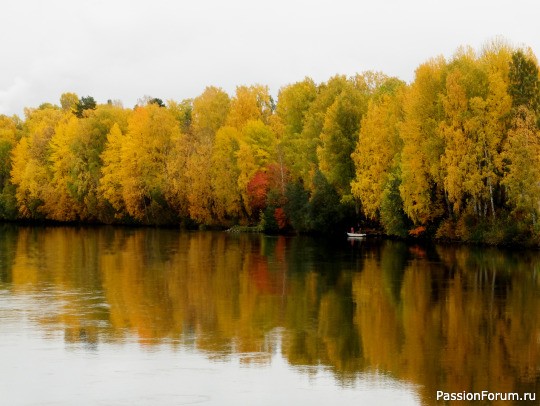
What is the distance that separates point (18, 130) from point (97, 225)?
3096 cm

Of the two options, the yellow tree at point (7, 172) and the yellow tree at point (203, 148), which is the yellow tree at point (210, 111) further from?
the yellow tree at point (7, 172)

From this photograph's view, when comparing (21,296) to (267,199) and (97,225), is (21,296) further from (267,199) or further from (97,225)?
(97,225)

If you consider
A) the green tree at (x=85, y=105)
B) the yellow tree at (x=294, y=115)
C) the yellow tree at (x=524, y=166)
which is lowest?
the yellow tree at (x=524, y=166)

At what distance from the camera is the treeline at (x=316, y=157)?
181 feet

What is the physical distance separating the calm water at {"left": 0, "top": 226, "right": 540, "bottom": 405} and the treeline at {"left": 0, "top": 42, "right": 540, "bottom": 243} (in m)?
8.89

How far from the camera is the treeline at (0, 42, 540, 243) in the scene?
55031 mm

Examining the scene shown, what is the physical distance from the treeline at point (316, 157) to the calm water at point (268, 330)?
29.2ft

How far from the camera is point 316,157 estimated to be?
75.8 metres

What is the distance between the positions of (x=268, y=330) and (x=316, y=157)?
50781 millimetres

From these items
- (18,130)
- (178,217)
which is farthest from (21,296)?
(18,130)

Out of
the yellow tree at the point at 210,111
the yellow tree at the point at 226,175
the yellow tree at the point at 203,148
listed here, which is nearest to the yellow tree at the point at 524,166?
the yellow tree at the point at 226,175

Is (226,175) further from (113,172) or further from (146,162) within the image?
(113,172)

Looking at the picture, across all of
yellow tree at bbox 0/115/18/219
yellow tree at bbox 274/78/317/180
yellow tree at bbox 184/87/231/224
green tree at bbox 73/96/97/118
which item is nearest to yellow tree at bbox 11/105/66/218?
yellow tree at bbox 0/115/18/219

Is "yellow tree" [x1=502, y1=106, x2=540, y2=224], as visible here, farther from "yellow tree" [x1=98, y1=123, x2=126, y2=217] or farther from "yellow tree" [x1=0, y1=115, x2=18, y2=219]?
"yellow tree" [x1=0, y1=115, x2=18, y2=219]
